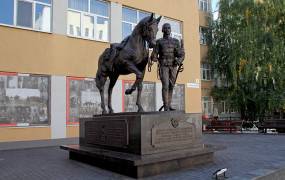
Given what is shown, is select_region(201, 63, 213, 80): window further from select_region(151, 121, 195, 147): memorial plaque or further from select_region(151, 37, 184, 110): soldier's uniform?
select_region(151, 121, 195, 147): memorial plaque

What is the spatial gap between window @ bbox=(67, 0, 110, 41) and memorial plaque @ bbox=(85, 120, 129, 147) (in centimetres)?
959

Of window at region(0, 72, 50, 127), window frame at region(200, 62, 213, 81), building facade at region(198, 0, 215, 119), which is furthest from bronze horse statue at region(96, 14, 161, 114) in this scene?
window frame at region(200, 62, 213, 81)

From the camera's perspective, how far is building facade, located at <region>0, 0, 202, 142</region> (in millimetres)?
14891

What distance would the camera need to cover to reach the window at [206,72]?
31.7 m

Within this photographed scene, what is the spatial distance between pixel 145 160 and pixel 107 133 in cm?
176

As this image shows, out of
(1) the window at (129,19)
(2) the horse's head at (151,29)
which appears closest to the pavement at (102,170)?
(2) the horse's head at (151,29)

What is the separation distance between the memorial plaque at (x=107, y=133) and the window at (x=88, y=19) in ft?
31.5

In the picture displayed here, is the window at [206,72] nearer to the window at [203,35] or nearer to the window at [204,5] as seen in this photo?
the window at [203,35]

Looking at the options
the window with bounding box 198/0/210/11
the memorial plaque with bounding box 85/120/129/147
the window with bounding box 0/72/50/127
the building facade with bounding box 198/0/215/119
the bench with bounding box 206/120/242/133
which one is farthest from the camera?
the window with bounding box 198/0/210/11

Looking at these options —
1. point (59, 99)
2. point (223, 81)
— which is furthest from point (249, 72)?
point (59, 99)

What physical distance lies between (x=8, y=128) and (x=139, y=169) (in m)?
10.1

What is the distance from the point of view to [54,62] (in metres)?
16.2

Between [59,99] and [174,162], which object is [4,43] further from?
[174,162]

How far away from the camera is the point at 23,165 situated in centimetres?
806
